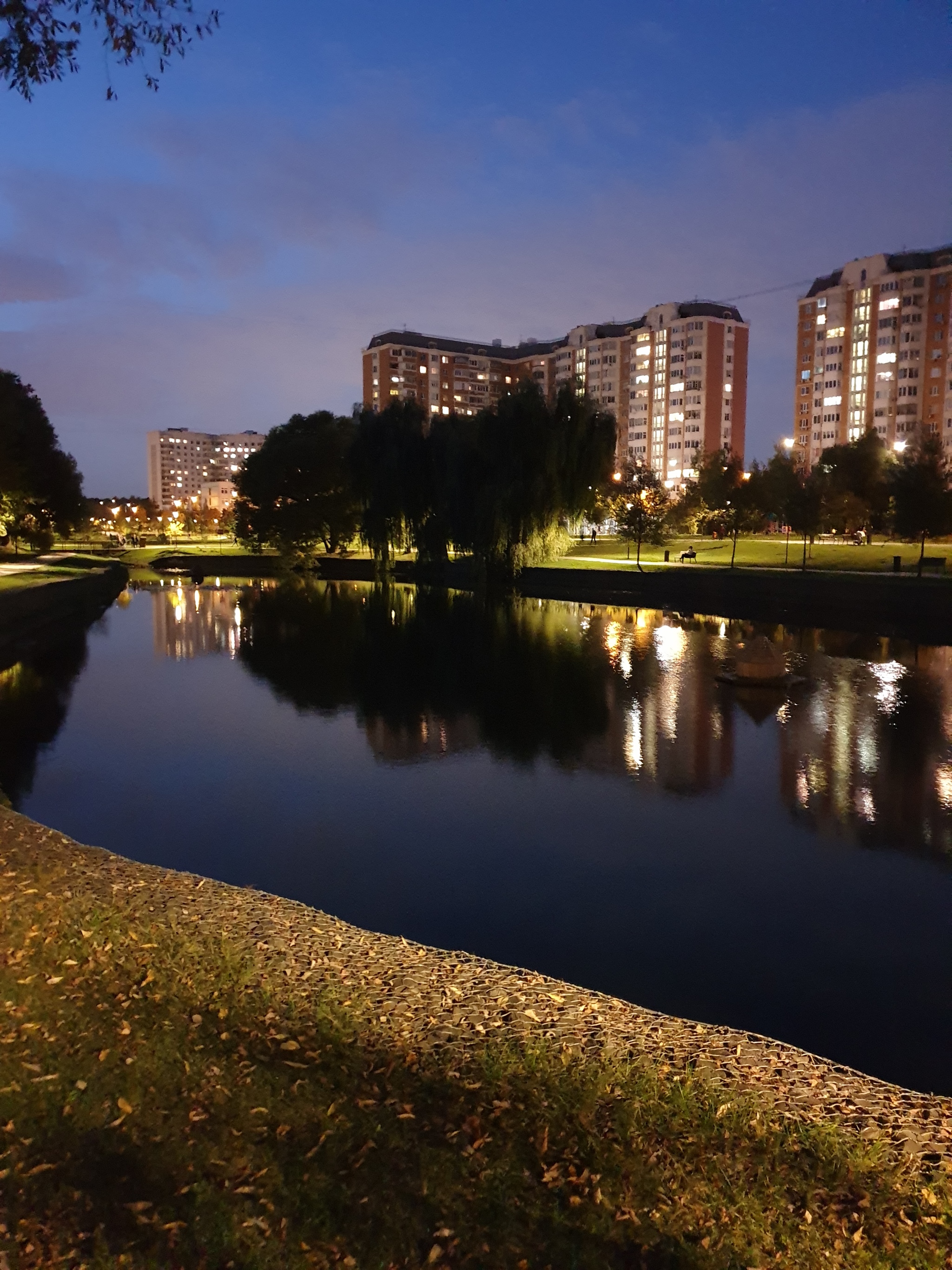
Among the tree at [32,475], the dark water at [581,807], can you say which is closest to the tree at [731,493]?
the dark water at [581,807]

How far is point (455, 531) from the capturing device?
4503 centimetres

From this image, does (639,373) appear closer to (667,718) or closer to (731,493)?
(731,493)

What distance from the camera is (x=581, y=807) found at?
39.3 feet

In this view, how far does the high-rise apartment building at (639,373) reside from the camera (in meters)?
145

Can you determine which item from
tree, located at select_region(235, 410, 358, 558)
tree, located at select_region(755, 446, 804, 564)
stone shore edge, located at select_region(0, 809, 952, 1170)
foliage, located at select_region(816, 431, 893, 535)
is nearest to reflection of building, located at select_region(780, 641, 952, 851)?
stone shore edge, located at select_region(0, 809, 952, 1170)

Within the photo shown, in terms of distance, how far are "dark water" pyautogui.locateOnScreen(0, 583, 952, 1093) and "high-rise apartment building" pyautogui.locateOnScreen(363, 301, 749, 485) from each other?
116 m

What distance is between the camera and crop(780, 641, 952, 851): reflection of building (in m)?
11.4

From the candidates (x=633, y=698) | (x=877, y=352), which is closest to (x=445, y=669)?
(x=633, y=698)

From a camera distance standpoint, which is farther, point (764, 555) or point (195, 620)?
point (764, 555)

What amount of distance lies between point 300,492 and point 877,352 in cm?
8780

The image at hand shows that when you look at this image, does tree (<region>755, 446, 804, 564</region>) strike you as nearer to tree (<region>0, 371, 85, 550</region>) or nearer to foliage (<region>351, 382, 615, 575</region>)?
foliage (<region>351, 382, 615, 575</region>)

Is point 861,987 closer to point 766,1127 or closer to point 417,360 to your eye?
point 766,1127

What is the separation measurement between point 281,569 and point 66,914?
68.8 m

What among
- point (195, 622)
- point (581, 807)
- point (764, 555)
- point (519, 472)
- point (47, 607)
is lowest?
point (581, 807)
